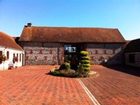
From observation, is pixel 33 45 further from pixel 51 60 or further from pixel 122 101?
pixel 122 101

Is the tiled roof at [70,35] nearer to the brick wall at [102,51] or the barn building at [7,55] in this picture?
the brick wall at [102,51]

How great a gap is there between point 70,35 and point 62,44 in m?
3.09

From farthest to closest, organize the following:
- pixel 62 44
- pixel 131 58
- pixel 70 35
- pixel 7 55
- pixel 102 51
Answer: pixel 70 35, pixel 102 51, pixel 62 44, pixel 131 58, pixel 7 55

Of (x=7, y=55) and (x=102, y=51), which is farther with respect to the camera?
(x=102, y=51)

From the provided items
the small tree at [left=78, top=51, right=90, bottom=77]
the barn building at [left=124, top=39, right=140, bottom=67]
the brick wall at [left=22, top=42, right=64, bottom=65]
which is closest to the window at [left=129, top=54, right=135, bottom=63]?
A: the barn building at [left=124, top=39, right=140, bottom=67]

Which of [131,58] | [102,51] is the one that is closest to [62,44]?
[102,51]

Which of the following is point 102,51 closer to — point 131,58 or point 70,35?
point 131,58

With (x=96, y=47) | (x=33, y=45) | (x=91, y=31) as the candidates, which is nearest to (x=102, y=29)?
(x=91, y=31)

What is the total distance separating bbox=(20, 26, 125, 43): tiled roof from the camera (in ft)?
136

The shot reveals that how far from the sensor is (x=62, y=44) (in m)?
41.4

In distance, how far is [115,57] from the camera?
4247cm

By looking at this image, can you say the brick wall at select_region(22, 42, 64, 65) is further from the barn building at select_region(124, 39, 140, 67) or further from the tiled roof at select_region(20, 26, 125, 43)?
the barn building at select_region(124, 39, 140, 67)

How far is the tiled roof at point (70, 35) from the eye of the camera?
136 ft

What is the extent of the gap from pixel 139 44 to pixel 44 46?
55.9 ft
